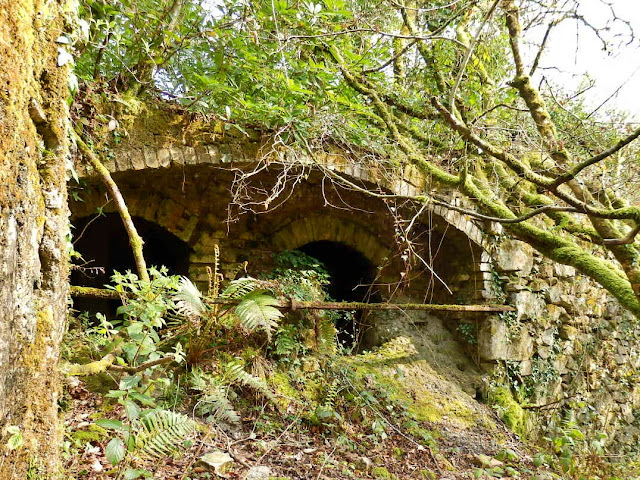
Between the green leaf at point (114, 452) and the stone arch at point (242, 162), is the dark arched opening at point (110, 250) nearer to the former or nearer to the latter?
the stone arch at point (242, 162)

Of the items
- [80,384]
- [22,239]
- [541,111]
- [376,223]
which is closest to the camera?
[22,239]

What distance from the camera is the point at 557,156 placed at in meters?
3.80

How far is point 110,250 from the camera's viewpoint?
646 cm

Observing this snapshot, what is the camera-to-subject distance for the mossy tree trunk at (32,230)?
4.70ft

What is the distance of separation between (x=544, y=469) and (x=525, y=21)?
4.13m

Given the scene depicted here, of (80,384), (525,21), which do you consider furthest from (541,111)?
(80,384)

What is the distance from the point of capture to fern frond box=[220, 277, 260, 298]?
11.4 ft

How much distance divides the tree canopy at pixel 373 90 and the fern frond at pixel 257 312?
136 centimetres

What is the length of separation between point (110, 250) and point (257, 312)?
4241mm

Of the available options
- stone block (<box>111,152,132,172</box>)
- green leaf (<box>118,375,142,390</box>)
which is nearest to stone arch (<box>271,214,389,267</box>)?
stone block (<box>111,152,132,172</box>)

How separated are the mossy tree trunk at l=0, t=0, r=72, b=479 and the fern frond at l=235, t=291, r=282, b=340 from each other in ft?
4.77

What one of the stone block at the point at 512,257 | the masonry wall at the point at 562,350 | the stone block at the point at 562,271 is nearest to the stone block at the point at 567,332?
the masonry wall at the point at 562,350

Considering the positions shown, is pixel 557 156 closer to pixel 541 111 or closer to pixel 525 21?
pixel 541 111

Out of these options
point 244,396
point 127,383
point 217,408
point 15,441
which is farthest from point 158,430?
point 244,396
